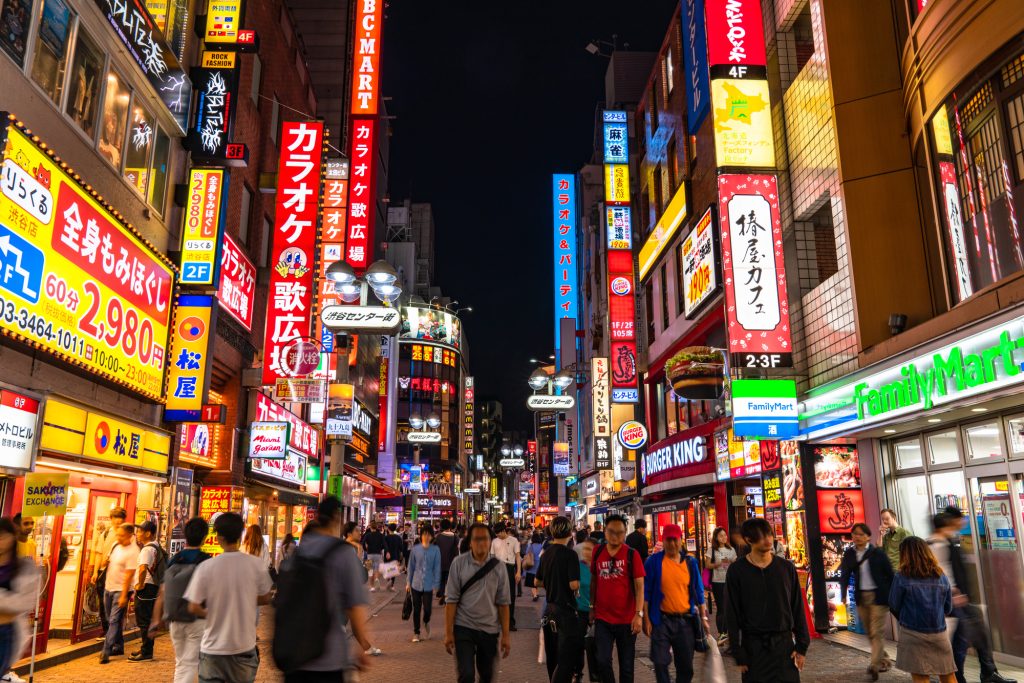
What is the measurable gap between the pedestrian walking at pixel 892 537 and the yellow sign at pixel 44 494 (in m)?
11.3

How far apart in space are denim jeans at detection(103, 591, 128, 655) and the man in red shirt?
24.5 ft

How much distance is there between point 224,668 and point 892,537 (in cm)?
927

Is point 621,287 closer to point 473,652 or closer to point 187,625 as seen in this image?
point 473,652

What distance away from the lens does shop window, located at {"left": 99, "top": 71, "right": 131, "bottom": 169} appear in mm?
13027

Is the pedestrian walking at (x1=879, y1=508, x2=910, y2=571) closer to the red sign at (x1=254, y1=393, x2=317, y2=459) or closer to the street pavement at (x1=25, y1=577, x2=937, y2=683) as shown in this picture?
the street pavement at (x1=25, y1=577, x2=937, y2=683)

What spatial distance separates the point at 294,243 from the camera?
797 inches

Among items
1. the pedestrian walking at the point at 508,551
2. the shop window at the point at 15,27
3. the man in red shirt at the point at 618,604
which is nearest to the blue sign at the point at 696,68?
the pedestrian walking at the point at 508,551

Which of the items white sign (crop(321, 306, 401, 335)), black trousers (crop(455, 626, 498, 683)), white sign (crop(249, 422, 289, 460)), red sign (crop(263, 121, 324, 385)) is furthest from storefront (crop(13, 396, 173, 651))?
black trousers (crop(455, 626, 498, 683))

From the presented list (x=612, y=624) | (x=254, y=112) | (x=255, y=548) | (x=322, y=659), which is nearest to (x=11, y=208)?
(x=255, y=548)

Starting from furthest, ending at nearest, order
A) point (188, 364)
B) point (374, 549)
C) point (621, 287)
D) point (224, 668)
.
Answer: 1. point (621, 287)
2. point (374, 549)
3. point (188, 364)
4. point (224, 668)

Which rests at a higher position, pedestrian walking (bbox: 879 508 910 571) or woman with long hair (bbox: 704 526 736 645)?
pedestrian walking (bbox: 879 508 910 571)

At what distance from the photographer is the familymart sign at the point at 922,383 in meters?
8.98

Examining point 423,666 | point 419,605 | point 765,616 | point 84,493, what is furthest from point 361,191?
point 765,616

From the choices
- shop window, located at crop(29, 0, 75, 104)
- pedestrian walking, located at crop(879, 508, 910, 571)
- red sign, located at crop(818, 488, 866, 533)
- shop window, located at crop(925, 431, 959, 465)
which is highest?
shop window, located at crop(29, 0, 75, 104)
